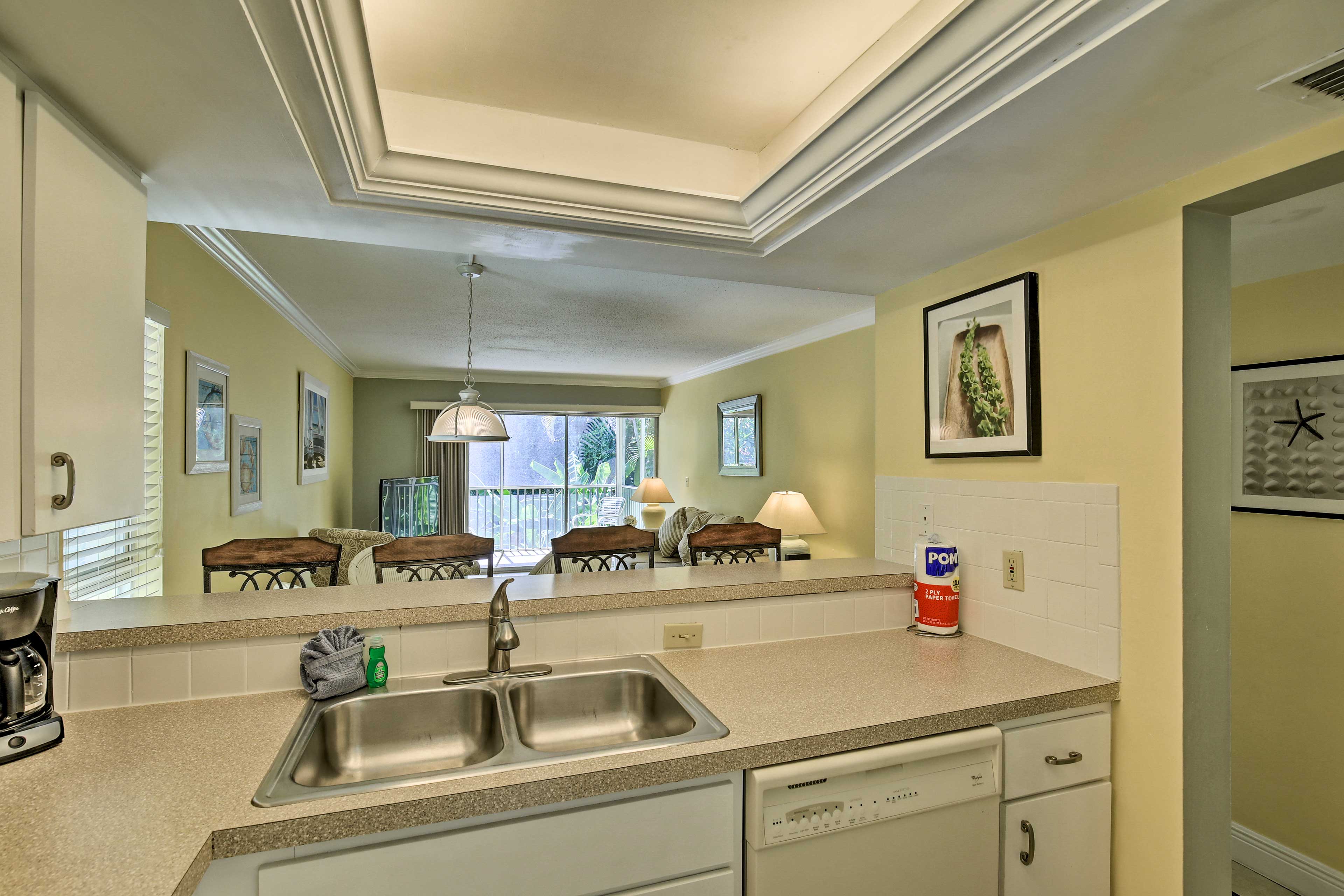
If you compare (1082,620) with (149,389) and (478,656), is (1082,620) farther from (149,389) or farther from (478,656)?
(149,389)

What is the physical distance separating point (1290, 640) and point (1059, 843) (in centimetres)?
164

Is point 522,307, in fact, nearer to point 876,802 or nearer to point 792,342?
point 792,342

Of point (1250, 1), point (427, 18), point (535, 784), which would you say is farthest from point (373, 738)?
point (1250, 1)

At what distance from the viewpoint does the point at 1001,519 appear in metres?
1.84

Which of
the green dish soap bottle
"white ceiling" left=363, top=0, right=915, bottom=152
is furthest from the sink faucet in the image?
"white ceiling" left=363, top=0, right=915, bottom=152

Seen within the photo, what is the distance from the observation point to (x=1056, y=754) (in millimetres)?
1462

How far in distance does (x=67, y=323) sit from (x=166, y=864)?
854 mm

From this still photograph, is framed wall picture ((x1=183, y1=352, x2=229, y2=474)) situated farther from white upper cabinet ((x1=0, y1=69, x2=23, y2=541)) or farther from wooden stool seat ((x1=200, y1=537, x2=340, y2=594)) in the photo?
white upper cabinet ((x1=0, y1=69, x2=23, y2=541))

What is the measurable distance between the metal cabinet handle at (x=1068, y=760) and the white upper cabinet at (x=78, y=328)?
1.97m

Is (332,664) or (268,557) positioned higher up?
(268,557)

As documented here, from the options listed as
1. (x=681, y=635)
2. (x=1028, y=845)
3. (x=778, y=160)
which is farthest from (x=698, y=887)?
(x=778, y=160)

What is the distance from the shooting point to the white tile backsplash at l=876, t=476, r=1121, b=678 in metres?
1.56

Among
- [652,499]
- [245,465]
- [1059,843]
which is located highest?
[245,465]

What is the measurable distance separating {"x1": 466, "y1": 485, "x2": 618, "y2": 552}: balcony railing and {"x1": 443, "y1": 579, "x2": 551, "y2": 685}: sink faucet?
229 inches
